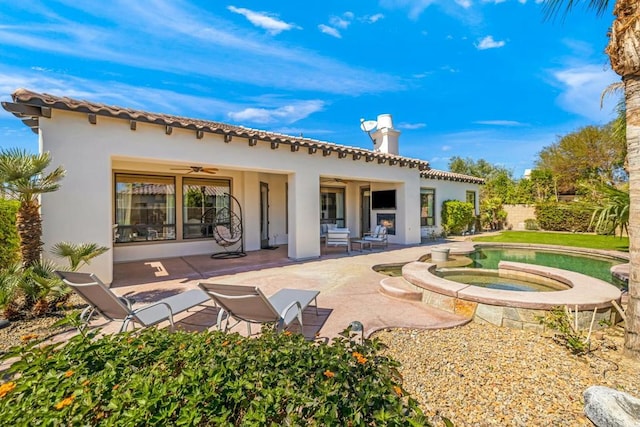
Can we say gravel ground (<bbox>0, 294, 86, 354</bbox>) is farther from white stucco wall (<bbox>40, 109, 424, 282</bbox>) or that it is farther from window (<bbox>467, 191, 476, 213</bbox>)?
window (<bbox>467, 191, 476, 213</bbox>)

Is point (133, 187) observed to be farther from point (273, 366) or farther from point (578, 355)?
point (578, 355)

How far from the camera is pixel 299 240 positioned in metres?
10.8

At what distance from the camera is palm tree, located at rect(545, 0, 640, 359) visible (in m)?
3.74

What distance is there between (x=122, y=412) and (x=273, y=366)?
2.87ft

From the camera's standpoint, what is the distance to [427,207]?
17.8 m

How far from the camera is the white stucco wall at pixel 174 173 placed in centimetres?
665

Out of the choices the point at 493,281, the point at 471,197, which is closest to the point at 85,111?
the point at 493,281

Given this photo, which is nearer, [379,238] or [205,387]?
[205,387]

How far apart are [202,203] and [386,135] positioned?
10.8m

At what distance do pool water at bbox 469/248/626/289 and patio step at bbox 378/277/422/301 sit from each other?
15.9ft

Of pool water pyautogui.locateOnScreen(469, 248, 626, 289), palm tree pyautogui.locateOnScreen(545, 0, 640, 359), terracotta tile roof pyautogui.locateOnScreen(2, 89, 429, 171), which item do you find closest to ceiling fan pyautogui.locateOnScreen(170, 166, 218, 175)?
terracotta tile roof pyautogui.locateOnScreen(2, 89, 429, 171)

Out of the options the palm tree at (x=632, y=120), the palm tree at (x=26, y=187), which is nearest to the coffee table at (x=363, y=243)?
the palm tree at (x=632, y=120)

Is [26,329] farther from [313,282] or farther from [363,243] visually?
[363,243]

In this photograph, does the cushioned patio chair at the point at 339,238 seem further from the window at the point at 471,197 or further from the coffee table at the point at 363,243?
the window at the point at 471,197
